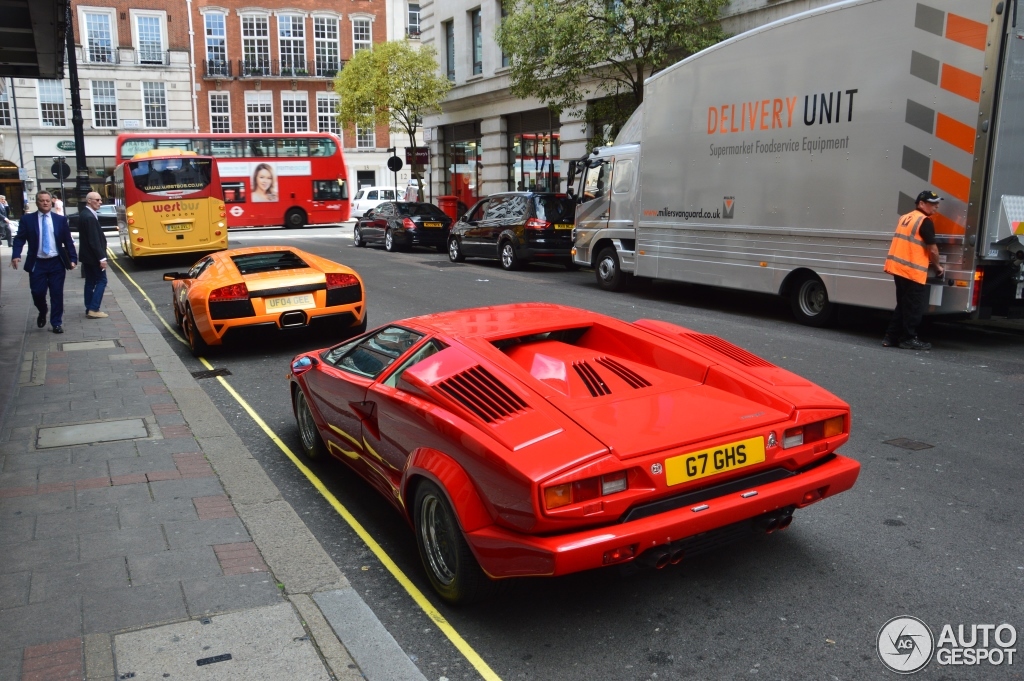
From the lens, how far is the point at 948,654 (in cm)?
333

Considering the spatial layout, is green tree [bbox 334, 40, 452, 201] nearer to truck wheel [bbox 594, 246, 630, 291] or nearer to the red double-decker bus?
the red double-decker bus

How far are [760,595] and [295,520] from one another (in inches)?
97.2

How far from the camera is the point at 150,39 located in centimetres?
5309

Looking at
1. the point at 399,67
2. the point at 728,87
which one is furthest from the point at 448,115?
the point at 728,87

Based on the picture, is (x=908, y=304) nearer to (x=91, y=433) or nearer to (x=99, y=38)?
(x=91, y=433)

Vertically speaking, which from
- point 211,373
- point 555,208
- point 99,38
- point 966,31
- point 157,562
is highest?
point 99,38

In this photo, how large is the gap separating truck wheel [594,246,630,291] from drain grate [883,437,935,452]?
9726mm

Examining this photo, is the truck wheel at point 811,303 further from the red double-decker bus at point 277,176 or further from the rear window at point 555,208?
the red double-decker bus at point 277,176

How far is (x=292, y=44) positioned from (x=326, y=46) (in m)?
2.18

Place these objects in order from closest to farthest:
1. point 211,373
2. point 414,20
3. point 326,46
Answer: point 211,373
point 326,46
point 414,20

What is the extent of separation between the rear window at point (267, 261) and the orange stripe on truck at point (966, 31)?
7.49 m

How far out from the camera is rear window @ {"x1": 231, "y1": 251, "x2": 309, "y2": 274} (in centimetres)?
983

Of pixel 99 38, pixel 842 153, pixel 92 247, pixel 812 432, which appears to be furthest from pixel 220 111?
pixel 812 432

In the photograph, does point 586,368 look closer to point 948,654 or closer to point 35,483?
point 948,654
